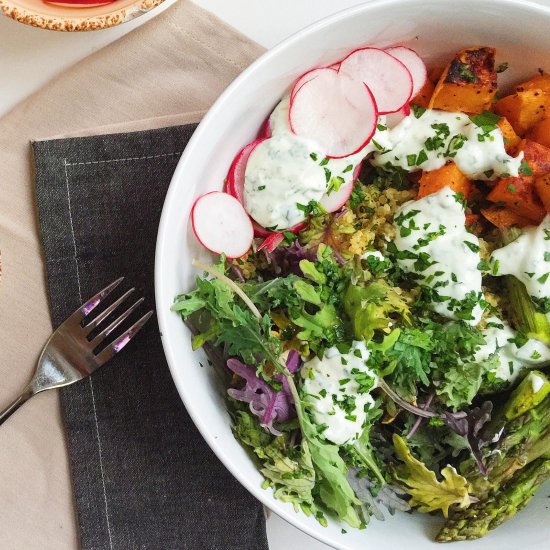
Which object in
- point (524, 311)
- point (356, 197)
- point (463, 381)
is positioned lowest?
point (463, 381)

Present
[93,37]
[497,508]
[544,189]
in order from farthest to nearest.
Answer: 1. [93,37]
2. [497,508]
3. [544,189]

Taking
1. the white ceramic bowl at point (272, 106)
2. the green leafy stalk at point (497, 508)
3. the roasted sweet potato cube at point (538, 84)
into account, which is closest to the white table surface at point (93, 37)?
the white ceramic bowl at point (272, 106)

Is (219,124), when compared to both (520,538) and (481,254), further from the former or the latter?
(520,538)

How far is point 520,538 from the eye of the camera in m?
1.61

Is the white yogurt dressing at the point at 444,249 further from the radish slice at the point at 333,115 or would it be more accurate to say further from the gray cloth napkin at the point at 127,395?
the gray cloth napkin at the point at 127,395

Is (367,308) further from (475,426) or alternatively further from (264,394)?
(475,426)

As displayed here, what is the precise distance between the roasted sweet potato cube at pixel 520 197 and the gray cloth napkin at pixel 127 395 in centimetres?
71

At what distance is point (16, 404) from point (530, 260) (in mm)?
1185

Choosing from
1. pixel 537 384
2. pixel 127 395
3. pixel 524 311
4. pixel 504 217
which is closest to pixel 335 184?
pixel 504 217

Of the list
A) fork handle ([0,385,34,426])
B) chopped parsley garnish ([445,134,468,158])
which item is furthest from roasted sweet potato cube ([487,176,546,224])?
fork handle ([0,385,34,426])

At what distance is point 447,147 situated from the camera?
1.52m

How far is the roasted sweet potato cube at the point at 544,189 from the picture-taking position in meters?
1.50

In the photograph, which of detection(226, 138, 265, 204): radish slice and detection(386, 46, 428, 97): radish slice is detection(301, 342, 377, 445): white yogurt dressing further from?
detection(386, 46, 428, 97): radish slice

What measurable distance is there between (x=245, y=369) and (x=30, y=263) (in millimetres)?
616
